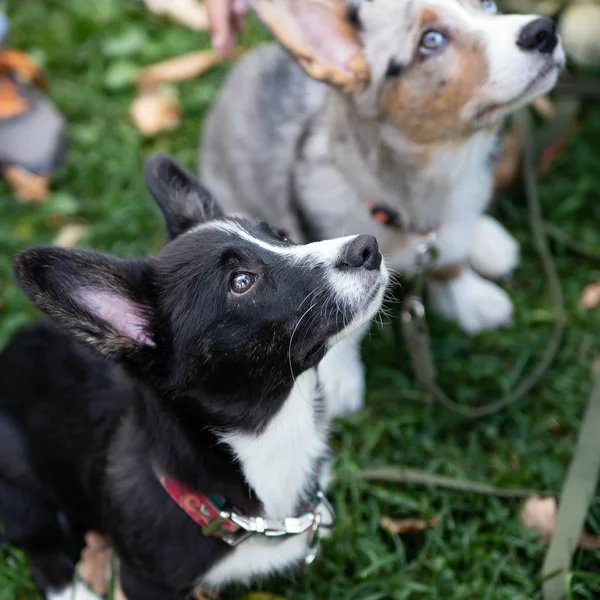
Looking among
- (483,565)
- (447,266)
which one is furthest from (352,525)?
(447,266)

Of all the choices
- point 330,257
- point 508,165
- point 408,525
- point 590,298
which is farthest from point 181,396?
point 508,165

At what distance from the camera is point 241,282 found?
220cm

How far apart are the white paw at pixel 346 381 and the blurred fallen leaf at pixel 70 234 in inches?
66.2

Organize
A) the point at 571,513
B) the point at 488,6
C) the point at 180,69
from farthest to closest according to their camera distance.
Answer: the point at 180,69, the point at 488,6, the point at 571,513

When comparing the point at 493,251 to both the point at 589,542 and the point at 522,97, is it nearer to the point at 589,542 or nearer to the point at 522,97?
the point at 522,97

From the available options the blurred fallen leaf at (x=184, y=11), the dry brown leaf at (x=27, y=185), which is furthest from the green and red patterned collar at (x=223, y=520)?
the blurred fallen leaf at (x=184, y=11)

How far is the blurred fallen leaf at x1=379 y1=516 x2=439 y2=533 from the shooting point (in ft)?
9.92

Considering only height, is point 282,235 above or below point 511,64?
below

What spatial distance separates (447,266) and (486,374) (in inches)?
21.2

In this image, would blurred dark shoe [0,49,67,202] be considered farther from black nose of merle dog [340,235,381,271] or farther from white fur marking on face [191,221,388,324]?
black nose of merle dog [340,235,381,271]

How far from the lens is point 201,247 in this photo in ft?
7.32

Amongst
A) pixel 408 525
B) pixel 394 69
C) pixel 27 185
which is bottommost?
pixel 408 525

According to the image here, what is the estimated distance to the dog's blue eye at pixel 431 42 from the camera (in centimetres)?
286

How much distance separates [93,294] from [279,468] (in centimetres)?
87
